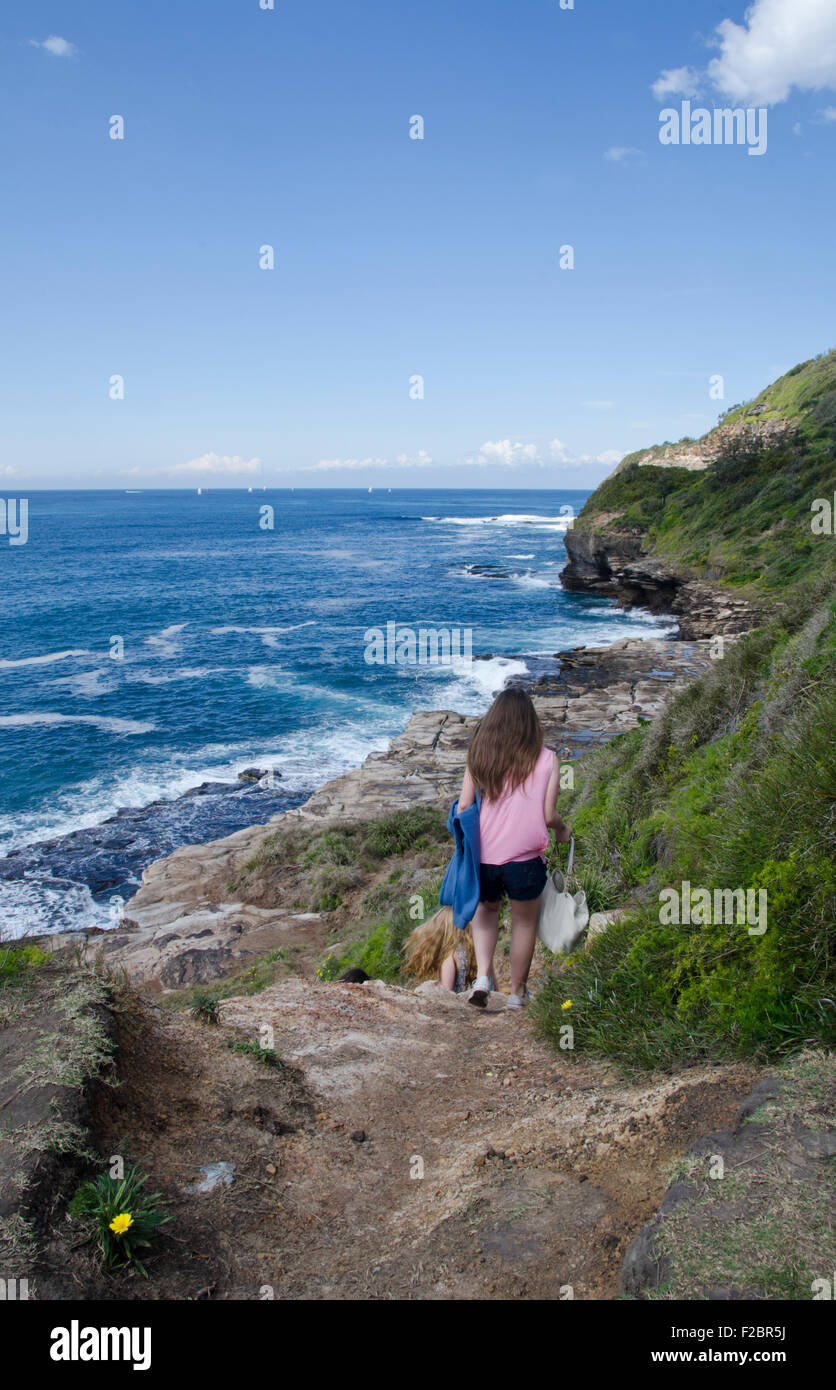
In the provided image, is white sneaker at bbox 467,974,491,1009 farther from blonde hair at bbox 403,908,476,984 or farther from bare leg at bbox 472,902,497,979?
blonde hair at bbox 403,908,476,984

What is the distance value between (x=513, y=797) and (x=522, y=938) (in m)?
1.21

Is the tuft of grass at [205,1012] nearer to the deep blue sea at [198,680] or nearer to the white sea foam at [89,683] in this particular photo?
the deep blue sea at [198,680]

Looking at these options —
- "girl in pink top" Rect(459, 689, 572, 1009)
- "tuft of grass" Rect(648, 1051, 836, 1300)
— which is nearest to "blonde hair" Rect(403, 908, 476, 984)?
"girl in pink top" Rect(459, 689, 572, 1009)

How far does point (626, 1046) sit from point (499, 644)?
3612 cm

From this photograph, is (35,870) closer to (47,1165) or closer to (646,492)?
(47,1165)

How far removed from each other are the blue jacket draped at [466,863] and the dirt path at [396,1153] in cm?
89

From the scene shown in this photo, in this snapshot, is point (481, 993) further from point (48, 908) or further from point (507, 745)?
point (48, 908)

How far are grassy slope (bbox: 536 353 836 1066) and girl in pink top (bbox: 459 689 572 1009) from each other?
655mm

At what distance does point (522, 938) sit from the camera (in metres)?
5.35

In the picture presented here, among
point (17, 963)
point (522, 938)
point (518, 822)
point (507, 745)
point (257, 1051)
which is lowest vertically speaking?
point (257, 1051)

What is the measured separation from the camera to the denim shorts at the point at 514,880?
4.97 metres

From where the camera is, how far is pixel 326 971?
9625 mm
